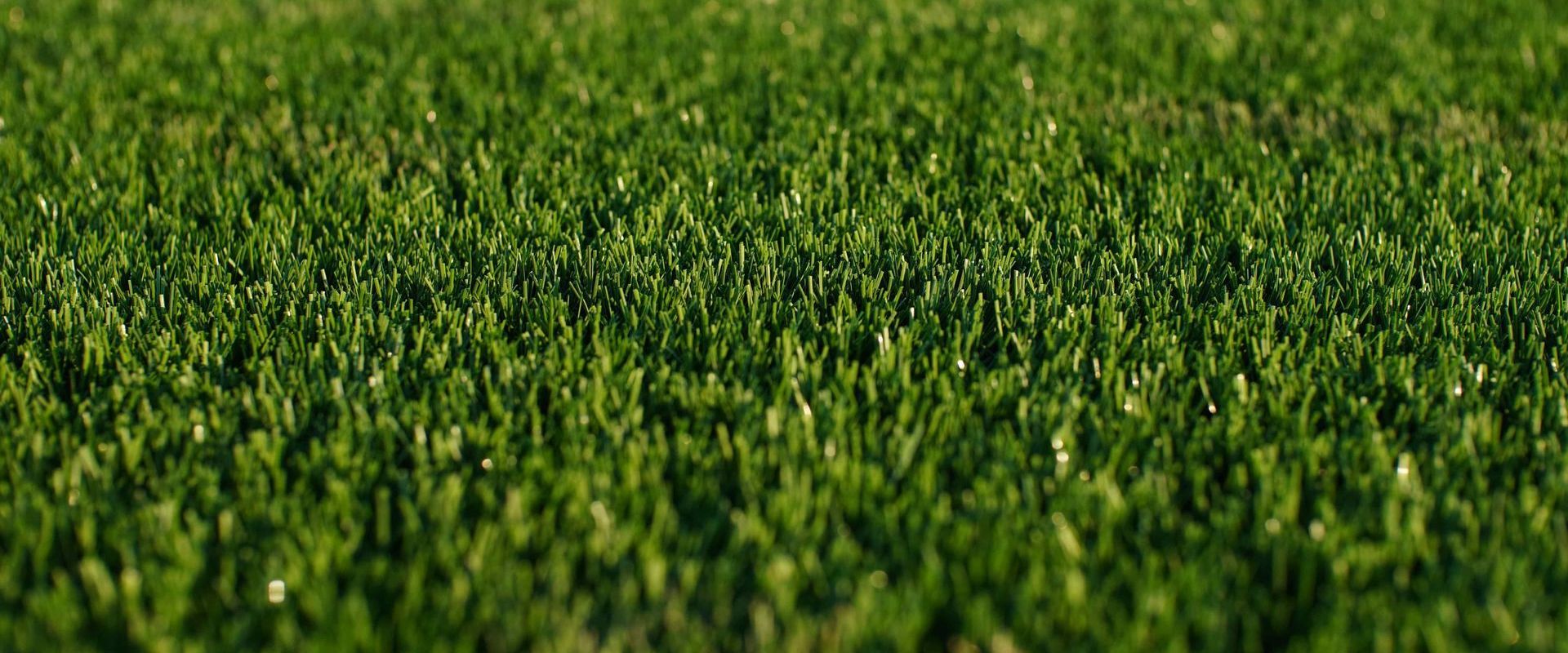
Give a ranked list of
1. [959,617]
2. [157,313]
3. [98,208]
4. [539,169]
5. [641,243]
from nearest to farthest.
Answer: [959,617]
[157,313]
[641,243]
[98,208]
[539,169]

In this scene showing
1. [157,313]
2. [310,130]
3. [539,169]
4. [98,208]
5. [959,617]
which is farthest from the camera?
[310,130]

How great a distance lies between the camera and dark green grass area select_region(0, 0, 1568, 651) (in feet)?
5.25

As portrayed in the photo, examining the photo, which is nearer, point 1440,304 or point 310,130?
point 1440,304

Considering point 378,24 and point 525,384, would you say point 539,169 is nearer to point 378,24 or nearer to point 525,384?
point 525,384

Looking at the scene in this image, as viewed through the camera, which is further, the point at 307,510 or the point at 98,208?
the point at 98,208

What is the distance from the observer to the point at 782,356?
2.18m

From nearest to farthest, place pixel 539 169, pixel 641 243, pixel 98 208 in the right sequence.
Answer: pixel 641 243
pixel 98 208
pixel 539 169

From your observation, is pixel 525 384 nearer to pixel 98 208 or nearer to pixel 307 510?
pixel 307 510

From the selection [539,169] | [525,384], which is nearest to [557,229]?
[539,169]

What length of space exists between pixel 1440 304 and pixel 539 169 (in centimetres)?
197

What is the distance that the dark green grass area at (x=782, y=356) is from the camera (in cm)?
160

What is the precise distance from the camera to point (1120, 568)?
1.63 m

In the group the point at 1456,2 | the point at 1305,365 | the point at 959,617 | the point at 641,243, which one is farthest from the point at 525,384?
the point at 1456,2

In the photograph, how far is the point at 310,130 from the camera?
3381 mm
